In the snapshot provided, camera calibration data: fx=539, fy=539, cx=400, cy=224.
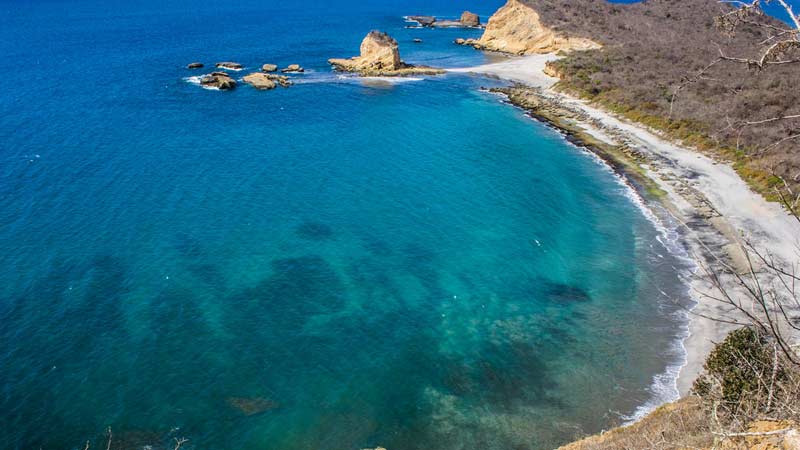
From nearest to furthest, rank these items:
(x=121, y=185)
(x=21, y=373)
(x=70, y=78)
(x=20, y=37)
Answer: (x=21, y=373) < (x=121, y=185) < (x=70, y=78) < (x=20, y=37)

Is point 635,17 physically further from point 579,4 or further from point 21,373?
point 21,373

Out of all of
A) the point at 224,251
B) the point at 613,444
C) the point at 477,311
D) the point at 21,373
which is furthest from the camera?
the point at 224,251

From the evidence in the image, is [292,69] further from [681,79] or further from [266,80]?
[681,79]

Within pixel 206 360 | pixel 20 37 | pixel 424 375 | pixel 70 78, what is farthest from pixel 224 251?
pixel 20 37

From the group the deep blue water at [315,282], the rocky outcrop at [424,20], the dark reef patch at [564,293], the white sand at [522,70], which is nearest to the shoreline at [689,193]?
the deep blue water at [315,282]

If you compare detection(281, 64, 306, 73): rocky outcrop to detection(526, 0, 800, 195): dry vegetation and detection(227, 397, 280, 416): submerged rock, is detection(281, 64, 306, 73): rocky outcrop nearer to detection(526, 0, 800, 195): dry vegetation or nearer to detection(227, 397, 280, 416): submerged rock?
detection(526, 0, 800, 195): dry vegetation
